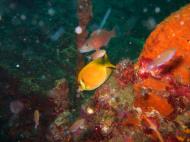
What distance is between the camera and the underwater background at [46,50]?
22.1 ft

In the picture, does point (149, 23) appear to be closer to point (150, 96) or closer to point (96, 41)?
point (96, 41)

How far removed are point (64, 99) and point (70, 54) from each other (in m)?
4.11

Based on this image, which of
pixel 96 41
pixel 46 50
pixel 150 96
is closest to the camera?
pixel 150 96

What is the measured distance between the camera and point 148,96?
4.27 metres

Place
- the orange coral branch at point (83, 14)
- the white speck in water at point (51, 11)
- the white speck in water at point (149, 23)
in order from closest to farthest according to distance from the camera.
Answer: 1. the orange coral branch at point (83, 14)
2. the white speck in water at point (51, 11)
3. the white speck in water at point (149, 23)

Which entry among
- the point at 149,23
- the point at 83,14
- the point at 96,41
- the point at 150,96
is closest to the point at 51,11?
the point at 149,23

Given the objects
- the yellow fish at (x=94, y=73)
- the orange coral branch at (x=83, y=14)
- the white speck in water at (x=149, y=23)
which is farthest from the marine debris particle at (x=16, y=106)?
the white speck in water at (x=149, y=23)

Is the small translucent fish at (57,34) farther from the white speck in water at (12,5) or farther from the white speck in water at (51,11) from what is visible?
the white speck in water at (12,5)

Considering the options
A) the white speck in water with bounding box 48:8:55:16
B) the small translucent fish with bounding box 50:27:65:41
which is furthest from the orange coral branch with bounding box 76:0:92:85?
the white speck in water with bounding box 48:8:55:16

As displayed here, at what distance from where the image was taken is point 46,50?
11.1 meters

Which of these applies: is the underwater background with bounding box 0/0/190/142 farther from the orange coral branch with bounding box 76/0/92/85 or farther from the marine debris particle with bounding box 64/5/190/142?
the marine debris particle with bounding box 64/5/190/142

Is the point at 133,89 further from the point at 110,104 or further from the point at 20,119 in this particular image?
the point at 20,119

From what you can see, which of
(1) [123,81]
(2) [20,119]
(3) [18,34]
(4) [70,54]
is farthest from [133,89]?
(3) [18,34]

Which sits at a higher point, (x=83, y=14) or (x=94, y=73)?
(x=83, y=14)
